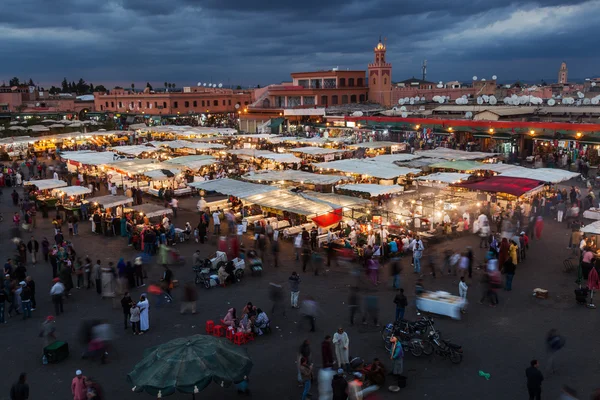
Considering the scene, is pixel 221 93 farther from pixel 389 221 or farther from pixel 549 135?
pixel 389 221

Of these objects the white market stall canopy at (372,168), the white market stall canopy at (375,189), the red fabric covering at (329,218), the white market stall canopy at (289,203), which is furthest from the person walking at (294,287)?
the white market stall canopy at (372,168)

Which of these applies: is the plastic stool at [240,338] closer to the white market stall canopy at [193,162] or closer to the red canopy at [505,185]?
the red canopy at [505,185]

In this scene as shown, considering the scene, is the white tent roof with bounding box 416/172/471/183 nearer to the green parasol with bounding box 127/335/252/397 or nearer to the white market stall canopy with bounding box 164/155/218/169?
the white market stall canopy with bounding box 164/155/218/169

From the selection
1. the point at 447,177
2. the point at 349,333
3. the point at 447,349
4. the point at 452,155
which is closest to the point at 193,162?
the point at 447,177

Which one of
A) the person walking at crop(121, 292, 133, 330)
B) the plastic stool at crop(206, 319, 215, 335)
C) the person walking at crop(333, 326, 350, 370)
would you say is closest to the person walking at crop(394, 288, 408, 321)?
the person walking at crop(333, 326, 350, 370)

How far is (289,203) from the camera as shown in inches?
701

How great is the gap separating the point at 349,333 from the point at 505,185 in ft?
35.1

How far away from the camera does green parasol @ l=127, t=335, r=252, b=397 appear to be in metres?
7.20

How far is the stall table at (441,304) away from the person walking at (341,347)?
3.00 metres

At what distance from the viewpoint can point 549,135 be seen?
106 ft

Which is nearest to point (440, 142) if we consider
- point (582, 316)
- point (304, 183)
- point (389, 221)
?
point (304, 183)

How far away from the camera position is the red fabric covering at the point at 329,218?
56.2 feet

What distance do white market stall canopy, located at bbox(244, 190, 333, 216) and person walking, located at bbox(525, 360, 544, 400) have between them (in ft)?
31.5

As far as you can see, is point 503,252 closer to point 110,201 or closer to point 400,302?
point 400,302
